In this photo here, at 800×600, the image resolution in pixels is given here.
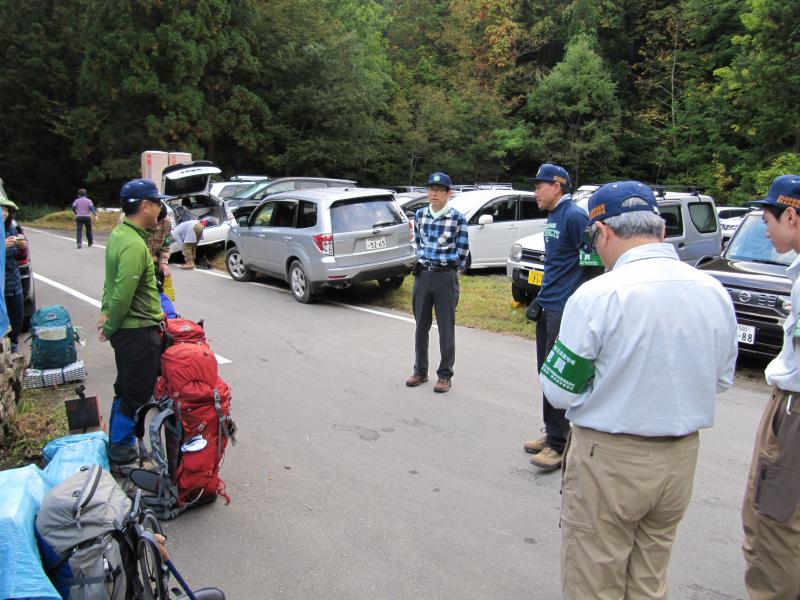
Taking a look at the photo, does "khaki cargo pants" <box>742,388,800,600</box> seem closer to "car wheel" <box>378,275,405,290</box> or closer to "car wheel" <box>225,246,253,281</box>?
"car wheel" <box>378,275,405,290</box>

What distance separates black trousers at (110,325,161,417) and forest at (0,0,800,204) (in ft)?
92.1

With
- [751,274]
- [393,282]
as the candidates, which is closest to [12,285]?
[393,282]

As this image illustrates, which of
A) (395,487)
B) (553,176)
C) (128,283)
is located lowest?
(395,487)

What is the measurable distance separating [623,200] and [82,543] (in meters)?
2.45

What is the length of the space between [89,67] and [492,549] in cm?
3340

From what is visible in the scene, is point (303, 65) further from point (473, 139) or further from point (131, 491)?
point (131, 491)

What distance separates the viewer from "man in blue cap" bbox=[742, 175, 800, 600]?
2.66 m

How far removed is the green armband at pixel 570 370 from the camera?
2.29 m

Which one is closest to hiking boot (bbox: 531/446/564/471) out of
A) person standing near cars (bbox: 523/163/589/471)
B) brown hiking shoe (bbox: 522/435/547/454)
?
person standing near cars (bbox: 523/163/589/471)

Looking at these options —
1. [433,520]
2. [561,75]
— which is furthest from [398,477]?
[561,75]

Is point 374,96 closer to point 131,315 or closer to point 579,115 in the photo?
point 579,115

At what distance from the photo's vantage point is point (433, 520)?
3.87 m

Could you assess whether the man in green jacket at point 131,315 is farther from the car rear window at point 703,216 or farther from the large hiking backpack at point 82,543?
the car rear window at point 703,216

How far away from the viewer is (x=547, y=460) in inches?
178
